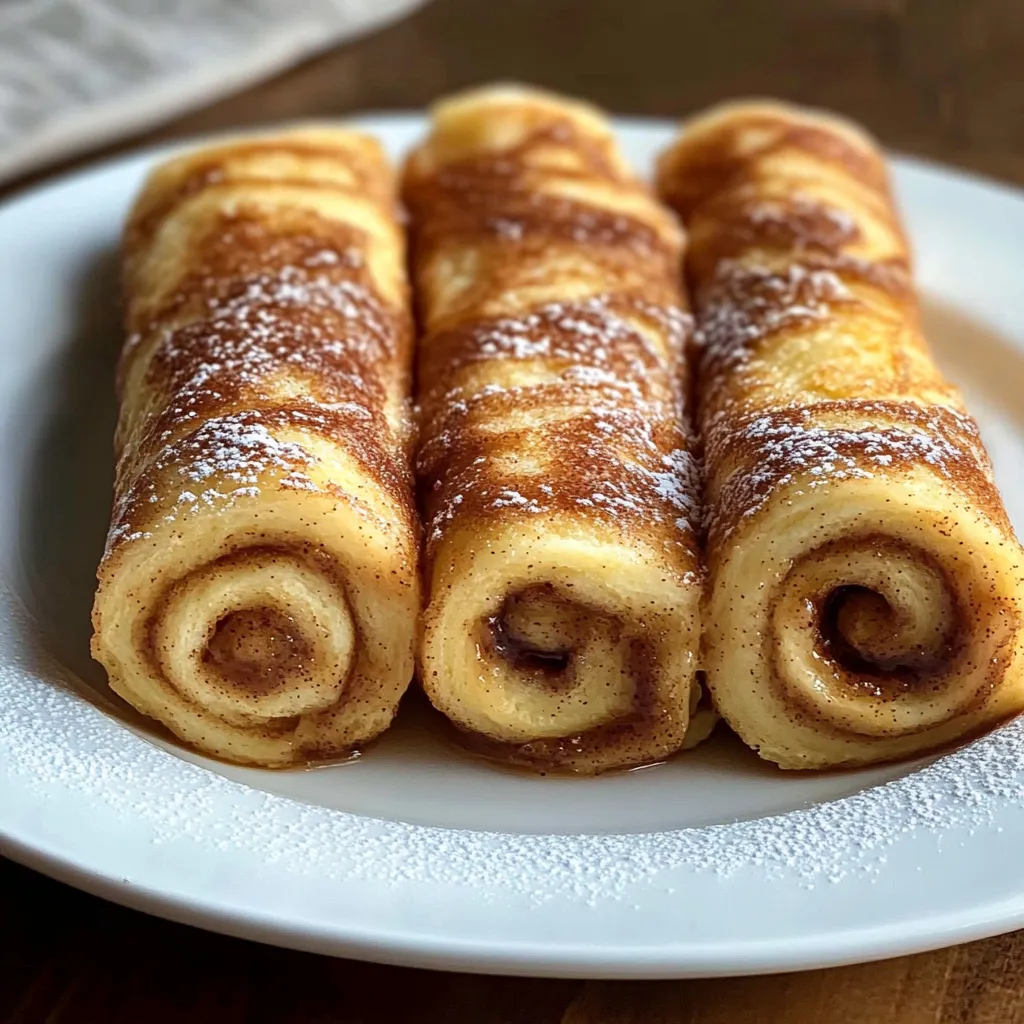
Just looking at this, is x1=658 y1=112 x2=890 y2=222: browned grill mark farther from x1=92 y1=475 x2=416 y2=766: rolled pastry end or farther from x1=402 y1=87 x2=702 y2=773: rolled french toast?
x1=92 y1=475 x2=416 y2=766: rolled pastry end

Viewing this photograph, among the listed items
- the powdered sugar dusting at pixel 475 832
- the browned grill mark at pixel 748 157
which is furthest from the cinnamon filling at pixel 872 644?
the browned grill mark at pixel 748 157

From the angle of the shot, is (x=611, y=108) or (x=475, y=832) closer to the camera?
(x=475, y=832)

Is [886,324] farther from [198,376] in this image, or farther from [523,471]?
[198,376]

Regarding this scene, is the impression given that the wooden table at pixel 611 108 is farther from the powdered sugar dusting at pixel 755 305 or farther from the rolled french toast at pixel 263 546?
the powdered sugar dusting at pixel 755 305

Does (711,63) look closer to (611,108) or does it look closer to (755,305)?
(611,108)

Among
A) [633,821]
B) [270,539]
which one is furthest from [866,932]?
[270,539]

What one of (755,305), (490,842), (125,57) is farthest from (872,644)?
(125,57)

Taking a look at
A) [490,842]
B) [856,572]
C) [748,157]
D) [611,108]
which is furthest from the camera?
[611,108]
